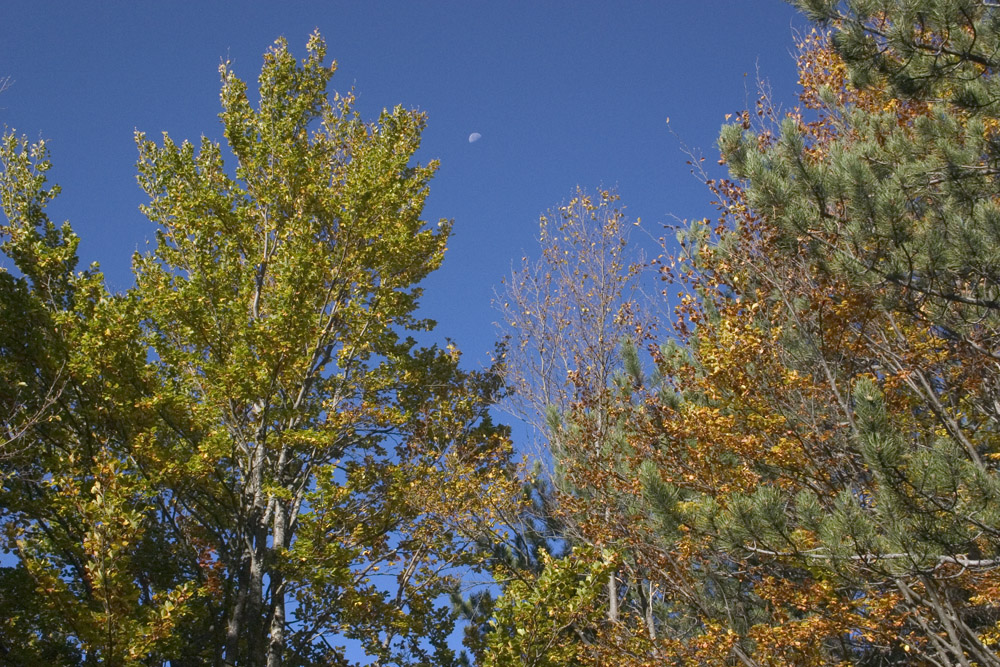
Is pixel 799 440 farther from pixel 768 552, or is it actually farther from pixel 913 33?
pixel 913 33

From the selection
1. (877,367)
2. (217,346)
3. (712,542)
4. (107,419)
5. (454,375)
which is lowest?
(712,542)

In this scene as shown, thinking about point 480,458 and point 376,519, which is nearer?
point 376,519

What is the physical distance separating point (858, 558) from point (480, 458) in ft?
14.1

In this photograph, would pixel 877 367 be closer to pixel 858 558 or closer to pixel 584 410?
pixel 858 558

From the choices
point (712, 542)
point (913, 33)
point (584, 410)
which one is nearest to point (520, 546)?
point (584, 410)

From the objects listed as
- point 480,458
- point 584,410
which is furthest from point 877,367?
point 480,458

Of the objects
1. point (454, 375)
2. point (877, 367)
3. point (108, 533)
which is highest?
point (454, 375)

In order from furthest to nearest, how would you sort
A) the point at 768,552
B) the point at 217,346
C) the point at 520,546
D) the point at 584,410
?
the point at 520,546
the point at 584,410
the point at 217,346
the point at 768,552

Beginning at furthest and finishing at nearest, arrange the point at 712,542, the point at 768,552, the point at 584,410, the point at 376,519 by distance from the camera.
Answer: the point at 584,410, the point at 376,519, the point at 712,542, the point at 768,552

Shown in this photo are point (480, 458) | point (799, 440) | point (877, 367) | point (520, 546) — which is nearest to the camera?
point (799, 440)

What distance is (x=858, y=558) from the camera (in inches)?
151

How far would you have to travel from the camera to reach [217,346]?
5.54 metres

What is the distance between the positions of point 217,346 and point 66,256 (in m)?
1.59

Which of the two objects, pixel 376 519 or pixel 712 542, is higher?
pixel 376 519
